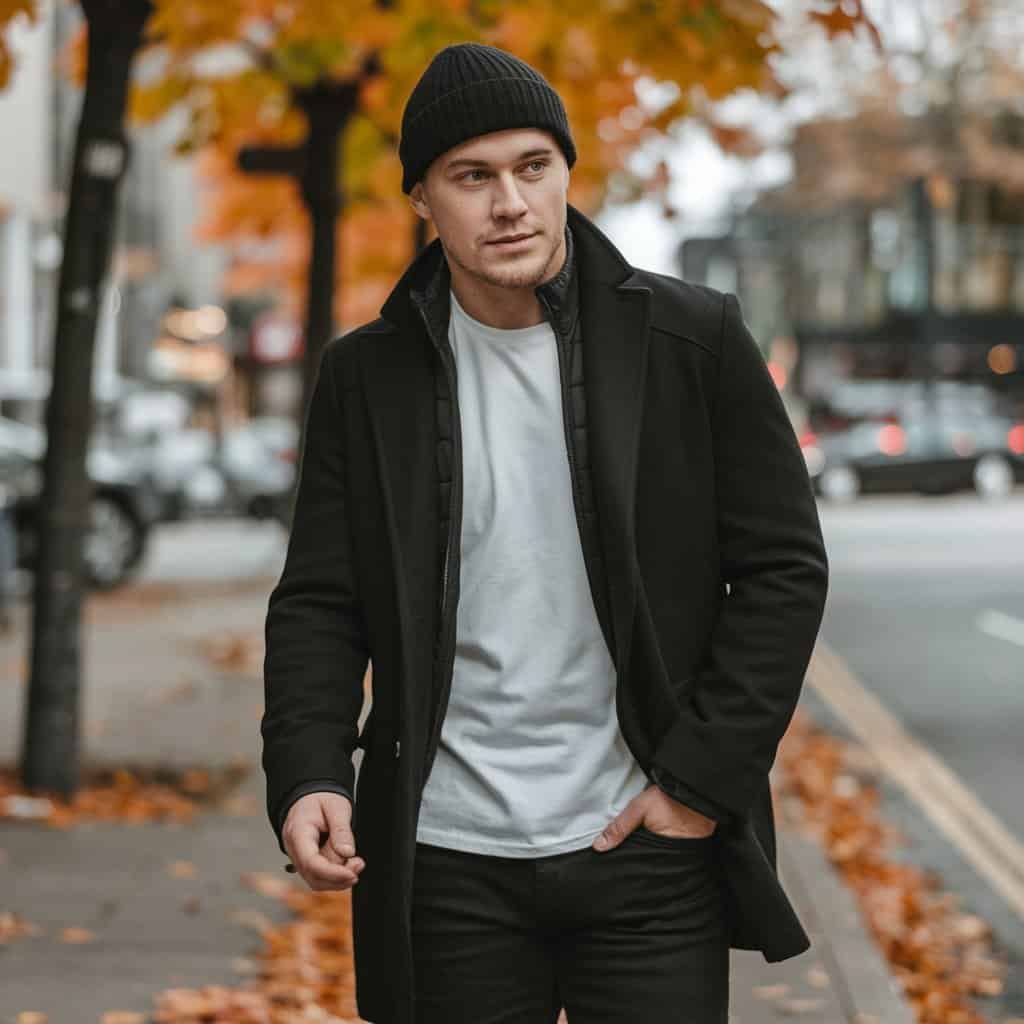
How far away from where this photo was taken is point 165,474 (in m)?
28.7

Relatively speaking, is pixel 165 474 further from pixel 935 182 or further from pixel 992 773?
pixel 935 182

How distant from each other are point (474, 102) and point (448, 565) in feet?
1.93

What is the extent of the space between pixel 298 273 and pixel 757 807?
29214 millimetres

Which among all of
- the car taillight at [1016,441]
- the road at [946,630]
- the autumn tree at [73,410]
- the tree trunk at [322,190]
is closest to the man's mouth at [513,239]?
the autumn tree at [73,410]

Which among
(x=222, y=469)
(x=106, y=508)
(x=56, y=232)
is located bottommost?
(x=222, y=469)

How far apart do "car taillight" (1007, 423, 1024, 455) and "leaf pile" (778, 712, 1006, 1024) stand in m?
27.3

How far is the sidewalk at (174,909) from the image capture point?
210 inches

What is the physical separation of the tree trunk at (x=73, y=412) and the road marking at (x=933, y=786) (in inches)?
134

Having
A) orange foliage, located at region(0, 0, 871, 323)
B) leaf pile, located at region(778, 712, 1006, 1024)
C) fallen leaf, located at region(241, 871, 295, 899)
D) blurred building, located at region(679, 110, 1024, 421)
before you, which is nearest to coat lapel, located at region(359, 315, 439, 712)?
leaf pile, located at region(778, 712, 1006, 1024)

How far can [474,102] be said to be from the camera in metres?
2.69

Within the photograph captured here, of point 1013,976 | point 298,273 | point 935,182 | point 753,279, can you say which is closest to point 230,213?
point 298,273

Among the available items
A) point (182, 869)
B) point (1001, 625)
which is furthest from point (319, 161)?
point (182, 869)

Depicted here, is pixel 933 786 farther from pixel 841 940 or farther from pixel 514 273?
pixel 514 273

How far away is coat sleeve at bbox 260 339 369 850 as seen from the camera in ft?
9.32
